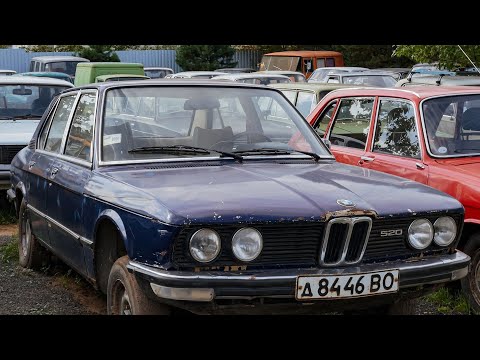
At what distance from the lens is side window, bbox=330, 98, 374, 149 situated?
7.30 meters

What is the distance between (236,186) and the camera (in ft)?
14.8

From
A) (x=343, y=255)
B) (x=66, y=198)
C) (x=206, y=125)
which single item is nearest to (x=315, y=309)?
(x=343, y=255)

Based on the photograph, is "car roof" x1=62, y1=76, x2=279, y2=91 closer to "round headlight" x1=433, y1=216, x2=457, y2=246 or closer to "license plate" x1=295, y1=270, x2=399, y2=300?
"round headlight" x1=433, y1=216, x2=457, y2=246

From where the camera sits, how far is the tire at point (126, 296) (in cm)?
430

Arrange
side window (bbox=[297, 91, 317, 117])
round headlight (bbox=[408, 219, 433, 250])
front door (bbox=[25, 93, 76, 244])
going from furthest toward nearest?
1. side window (bbox=[297, 91, 317, 117])
2. front door (bbox=[25, 93, 76, 244])
3. round headlight (bbox=[408, 219, 433, 250])

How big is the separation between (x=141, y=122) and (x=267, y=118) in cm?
103

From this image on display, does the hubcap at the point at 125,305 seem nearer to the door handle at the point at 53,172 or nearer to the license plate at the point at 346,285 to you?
the license plate at the point at 346,285

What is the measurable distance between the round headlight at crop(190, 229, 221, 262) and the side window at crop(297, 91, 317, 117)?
7771 mm

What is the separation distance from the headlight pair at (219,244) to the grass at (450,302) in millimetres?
2354

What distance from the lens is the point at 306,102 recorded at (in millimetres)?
11930

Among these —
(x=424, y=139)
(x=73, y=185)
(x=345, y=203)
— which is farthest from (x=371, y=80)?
(x=345, y=203)

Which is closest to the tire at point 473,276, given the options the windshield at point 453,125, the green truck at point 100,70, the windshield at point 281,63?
the windshield at point 453,125

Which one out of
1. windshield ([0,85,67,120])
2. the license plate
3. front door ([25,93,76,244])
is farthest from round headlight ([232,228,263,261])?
windshield ([0,85,67,120])

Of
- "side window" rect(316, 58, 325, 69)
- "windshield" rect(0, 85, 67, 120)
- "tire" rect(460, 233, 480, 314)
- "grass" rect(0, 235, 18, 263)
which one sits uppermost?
"windshield" rect(0, 85, 67, 120)
